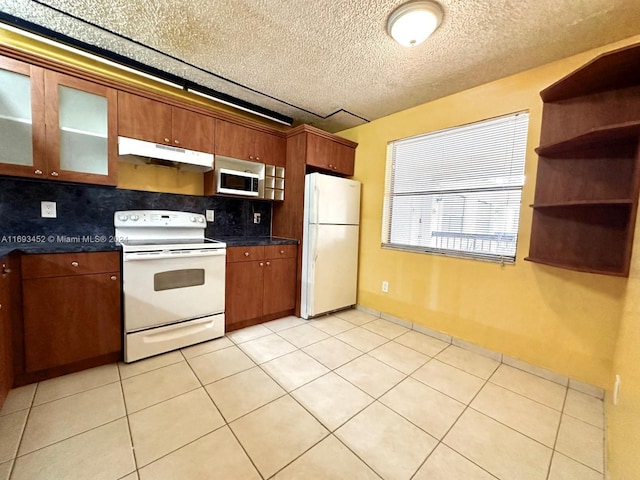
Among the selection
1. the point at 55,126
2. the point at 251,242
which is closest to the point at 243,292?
the point at 251,242

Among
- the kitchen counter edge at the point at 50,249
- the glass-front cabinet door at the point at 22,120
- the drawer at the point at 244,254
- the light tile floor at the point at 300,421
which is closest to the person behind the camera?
the light tile floor at the point at 300,421

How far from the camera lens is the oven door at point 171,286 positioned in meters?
1.93

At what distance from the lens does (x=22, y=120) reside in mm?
1770

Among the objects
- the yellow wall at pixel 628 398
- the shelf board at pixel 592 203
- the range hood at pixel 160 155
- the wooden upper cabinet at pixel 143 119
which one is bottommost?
the yellow wall at pixel 628 398

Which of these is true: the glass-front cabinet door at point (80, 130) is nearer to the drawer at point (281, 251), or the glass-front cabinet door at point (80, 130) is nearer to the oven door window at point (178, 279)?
the oven door window at point (178, 279)

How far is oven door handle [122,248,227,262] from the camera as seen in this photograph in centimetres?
190

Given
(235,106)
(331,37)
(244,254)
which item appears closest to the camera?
(331,37)

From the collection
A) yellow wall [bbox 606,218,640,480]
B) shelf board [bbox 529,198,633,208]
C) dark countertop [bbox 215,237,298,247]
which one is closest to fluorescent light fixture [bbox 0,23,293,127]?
dark countertop [bbox 215,237,298,247]

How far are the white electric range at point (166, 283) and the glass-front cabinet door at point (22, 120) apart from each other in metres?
0.64

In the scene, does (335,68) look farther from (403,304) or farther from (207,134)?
(403,304)

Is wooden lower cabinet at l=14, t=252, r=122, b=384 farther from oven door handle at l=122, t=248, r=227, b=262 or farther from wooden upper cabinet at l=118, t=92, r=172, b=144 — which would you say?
wooden upper cabinet at l=118, t=92, r=172, b=144

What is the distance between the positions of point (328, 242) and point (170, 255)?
1567 mm

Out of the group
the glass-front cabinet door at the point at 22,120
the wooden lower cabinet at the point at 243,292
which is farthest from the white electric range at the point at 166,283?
the glass-front cabinet door at the point at 22,120

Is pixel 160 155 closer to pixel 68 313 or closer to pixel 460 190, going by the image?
pixel 68 313
